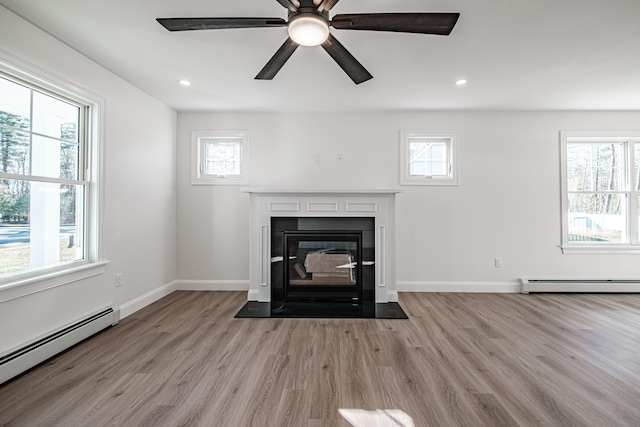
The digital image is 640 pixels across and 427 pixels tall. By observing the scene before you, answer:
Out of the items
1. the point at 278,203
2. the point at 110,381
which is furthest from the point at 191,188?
the point at 110,381

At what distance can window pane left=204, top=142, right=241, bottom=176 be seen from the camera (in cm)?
408

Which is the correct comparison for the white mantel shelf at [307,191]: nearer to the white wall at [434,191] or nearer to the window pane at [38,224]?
the white wall at [434,191]

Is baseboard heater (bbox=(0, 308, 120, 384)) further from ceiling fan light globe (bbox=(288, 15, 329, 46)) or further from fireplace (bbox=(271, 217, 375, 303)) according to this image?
ceiling fan light globe (bbox=(288, 15, 329, 46))

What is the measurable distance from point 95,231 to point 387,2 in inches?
120

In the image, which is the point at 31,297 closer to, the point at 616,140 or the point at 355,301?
the point at 355,301

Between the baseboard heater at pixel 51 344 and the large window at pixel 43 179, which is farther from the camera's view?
the large window at pixel 43 179

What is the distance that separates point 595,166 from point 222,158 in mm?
5222

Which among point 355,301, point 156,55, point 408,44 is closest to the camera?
point 408,44

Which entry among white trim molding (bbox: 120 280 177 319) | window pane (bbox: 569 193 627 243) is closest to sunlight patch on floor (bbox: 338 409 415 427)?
white trim molding (bbox: 120 280 177 319)

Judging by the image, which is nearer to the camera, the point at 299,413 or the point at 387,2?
the point at 299,413

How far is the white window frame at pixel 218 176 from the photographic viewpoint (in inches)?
158

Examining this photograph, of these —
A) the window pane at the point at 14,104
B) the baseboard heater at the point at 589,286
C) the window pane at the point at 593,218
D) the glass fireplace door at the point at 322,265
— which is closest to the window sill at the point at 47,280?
the window pane at the point at 14,104

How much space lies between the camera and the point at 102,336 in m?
2.57

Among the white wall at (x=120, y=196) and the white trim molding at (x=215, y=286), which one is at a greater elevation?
the white wall at (x=120, y=196)
